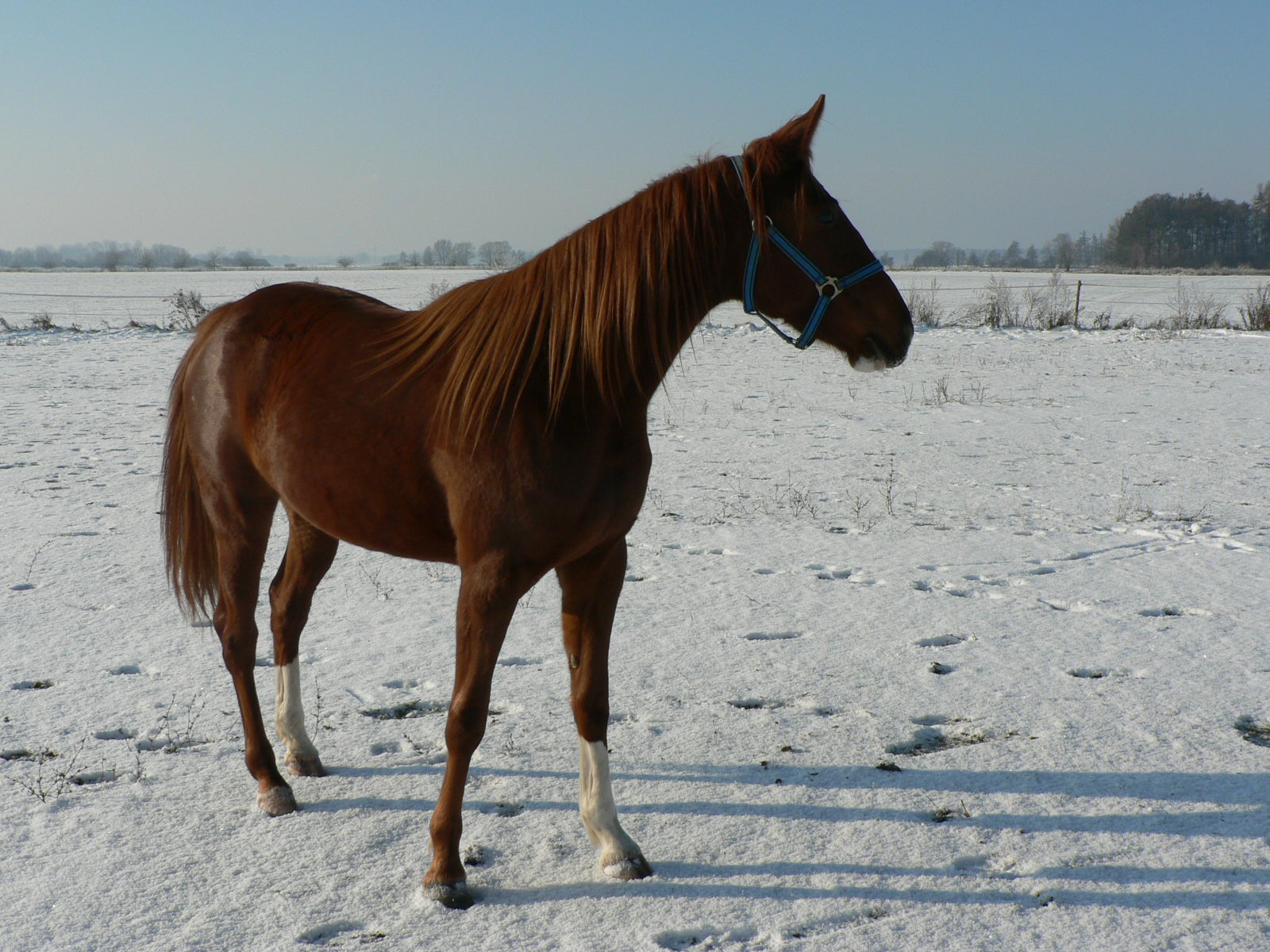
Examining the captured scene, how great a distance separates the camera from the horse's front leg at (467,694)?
225 centimetres

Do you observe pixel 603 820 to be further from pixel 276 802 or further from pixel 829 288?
pixel 829 288

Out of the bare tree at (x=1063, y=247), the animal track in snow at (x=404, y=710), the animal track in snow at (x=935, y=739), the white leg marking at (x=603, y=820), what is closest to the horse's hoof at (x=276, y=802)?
the animal track in snow at (x=404, y=710)

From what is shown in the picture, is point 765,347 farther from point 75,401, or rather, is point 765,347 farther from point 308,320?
point 308,320

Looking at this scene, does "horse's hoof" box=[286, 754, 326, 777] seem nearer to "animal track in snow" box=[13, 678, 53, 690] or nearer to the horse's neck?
"animal track in snow" box=[13, 678, 53, 690]

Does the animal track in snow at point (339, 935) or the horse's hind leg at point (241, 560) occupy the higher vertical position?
the horse's hind leg at point (241, 560)

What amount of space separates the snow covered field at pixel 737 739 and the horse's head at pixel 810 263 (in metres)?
1.46

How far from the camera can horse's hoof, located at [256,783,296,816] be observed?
2.73m

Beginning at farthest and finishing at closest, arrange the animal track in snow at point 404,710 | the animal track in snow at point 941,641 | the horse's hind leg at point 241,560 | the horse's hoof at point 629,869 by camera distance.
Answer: the animal track in snow at point 941,641 → the animal track in snow at point 404,710 → the horse's hind leg at point 241,560 → the horse's hoof at point 629,869

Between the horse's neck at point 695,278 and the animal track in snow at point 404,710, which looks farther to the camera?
the animal track in snow at point 404,710

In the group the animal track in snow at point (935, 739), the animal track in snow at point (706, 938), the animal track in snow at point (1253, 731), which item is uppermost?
the animal track in snow at point (1253, 731)

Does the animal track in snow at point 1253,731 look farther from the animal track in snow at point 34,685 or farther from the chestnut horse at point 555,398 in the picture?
the animal track in snow at point 34,685

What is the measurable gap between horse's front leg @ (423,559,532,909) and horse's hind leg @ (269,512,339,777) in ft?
2.75

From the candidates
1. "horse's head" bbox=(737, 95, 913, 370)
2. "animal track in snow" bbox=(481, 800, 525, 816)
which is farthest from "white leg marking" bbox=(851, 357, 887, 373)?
"animal track in snow" bbox=(481, 800, 525, 816)

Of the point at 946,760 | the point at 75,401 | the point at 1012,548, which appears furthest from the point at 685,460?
the point at 75,401
